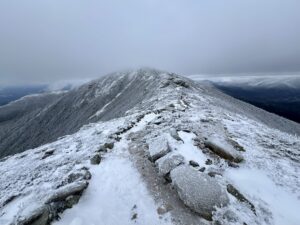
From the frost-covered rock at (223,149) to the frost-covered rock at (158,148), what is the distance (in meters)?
2.60

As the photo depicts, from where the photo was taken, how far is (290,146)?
1639 centimetres

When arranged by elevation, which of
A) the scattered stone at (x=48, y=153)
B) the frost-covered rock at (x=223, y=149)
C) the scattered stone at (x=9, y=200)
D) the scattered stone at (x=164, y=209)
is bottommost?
the scattered stone at (x=48, y=153)

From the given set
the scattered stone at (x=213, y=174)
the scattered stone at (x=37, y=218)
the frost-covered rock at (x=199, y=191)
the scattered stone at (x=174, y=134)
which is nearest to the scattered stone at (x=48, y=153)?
the scattered stone at (x=37, y=218)

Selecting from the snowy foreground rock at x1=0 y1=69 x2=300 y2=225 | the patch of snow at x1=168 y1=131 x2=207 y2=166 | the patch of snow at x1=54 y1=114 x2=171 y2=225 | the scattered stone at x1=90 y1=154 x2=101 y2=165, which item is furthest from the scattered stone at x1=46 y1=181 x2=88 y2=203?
the patch of snow at x1=168 y1=131 x2=207 y2=166

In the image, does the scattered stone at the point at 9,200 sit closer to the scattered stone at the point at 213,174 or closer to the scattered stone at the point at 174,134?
the scattered stone at the point at 174,134

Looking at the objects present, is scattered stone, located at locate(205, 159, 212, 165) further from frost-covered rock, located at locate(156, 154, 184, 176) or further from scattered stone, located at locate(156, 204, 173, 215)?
scattered stone, located at locate(156, 204, 173, 215)

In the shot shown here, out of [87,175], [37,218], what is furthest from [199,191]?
[37,218]

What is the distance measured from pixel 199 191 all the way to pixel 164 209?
1633 mm

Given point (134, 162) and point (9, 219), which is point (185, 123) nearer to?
point (134, 162)

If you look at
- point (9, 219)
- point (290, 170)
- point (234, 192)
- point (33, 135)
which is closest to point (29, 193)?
point (9, 219)

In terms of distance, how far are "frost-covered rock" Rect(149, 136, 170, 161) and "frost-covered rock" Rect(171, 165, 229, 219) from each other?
85.3 inches

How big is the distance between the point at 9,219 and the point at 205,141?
10.7 m

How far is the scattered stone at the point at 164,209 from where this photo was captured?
9148 millimetres

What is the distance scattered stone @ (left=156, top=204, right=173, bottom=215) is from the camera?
9.15 metres
